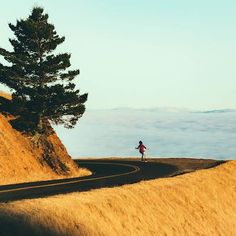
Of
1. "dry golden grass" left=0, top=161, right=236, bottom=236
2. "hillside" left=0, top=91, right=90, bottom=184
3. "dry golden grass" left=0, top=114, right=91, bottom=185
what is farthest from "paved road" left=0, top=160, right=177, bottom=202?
"dry golden grass" left=0, top=114, right=91, bottom=185

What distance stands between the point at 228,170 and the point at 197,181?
9127 millimetres

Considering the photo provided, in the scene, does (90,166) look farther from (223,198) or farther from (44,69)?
(223,198)

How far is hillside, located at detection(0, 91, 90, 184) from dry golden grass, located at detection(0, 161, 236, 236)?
1143cm

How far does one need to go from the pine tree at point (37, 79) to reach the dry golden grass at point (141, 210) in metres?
12.7

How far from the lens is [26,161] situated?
45.7 m

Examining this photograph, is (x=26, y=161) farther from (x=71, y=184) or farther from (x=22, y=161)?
A: (x=71, y=184)

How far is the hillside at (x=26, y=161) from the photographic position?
141 feet

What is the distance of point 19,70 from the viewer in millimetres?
47531

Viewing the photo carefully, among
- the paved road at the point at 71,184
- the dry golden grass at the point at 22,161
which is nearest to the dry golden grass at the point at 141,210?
the paved road at the point at 71,184

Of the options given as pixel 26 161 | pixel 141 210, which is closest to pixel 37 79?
pixel 26 161

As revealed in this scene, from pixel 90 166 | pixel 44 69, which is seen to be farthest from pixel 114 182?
pixel 90 166

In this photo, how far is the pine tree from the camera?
47.5m

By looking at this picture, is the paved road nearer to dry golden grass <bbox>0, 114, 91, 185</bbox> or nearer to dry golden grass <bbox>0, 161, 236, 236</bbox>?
dry golden grass <bbox>0, 161, 236, 236</bbox>

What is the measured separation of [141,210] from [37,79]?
21178mm
